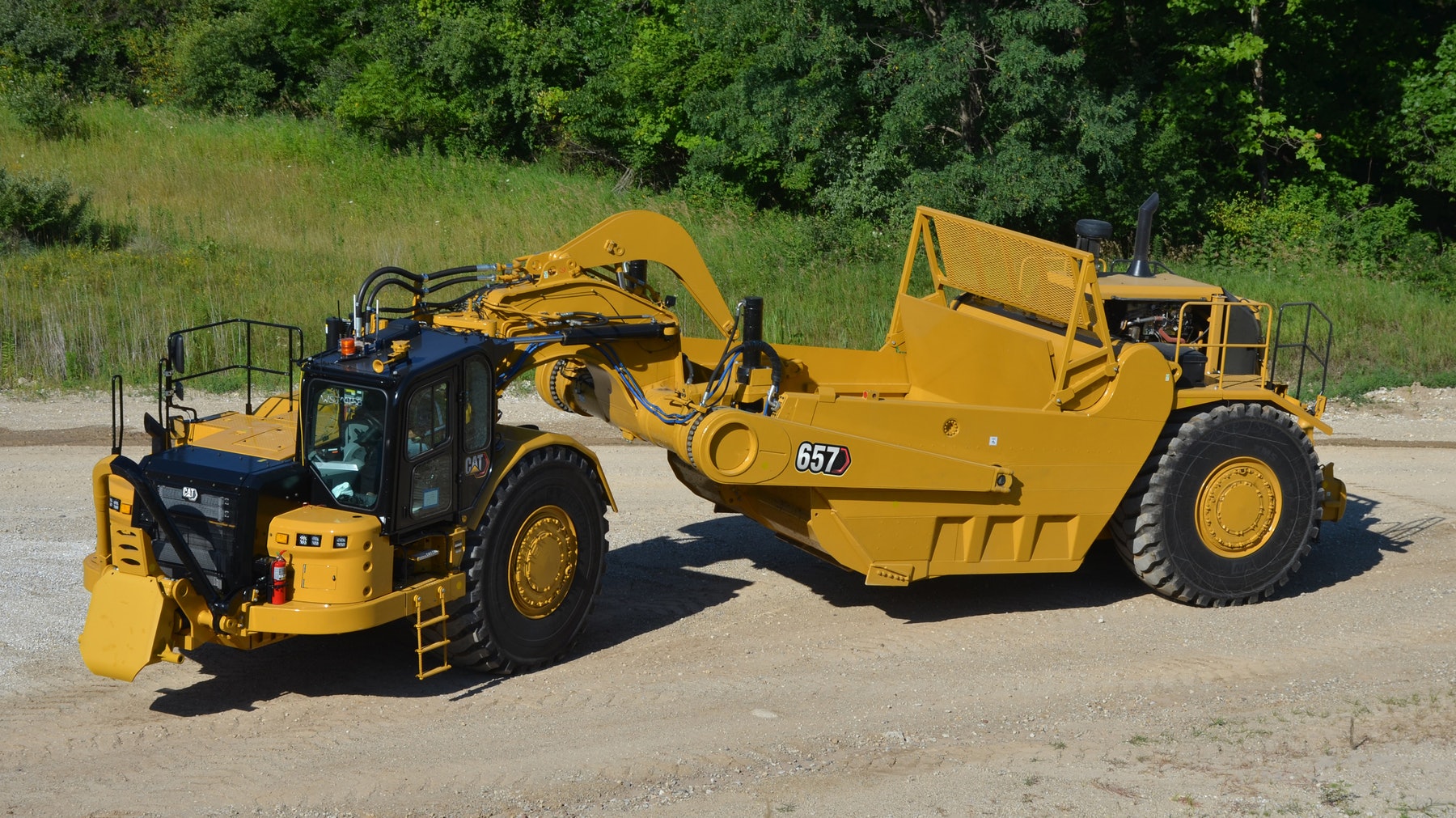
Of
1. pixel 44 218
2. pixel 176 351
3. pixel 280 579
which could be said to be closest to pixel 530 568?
pixel 280 579

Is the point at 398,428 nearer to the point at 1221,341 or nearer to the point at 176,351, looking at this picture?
the point at 176,351

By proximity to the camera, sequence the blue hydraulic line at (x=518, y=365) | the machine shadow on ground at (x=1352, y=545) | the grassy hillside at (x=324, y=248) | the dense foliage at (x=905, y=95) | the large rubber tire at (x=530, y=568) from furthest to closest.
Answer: the dense foliage at (x=905, y=95)
the grassy hillside at (x=324, y=248)
the machine shadow on ground at (x=1352, y=545)
the blue hydraulic line at (x=518, y=365)
the large rubber tire at (x=530, y=568)

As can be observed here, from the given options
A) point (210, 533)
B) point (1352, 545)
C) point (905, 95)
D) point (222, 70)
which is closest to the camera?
point (210, 533)

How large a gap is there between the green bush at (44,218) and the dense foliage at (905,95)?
615cm

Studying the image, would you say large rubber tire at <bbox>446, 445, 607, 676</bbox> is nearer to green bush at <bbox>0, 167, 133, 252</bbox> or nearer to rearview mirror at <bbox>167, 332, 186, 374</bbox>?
rearview mirror at <bbox>167, 332, 186, 374</bbox>

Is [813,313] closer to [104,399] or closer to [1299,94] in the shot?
[104,399]

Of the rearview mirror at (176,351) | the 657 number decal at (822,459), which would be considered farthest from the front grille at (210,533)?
the 657 number decal at (822,459)

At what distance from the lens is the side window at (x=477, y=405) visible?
769 centimetres

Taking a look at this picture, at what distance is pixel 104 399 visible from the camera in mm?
15109

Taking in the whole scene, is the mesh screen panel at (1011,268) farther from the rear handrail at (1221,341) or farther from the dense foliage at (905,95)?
the dense foliage at (905,95)

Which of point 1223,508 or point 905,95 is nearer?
point 1223,508

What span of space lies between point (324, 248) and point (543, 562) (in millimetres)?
13621

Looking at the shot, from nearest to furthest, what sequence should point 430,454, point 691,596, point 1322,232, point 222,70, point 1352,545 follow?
point 430,454 < point 691,596 < point 1352,545 < point 1322,232 < point 222,70

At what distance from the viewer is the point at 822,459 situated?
8.42 meters
